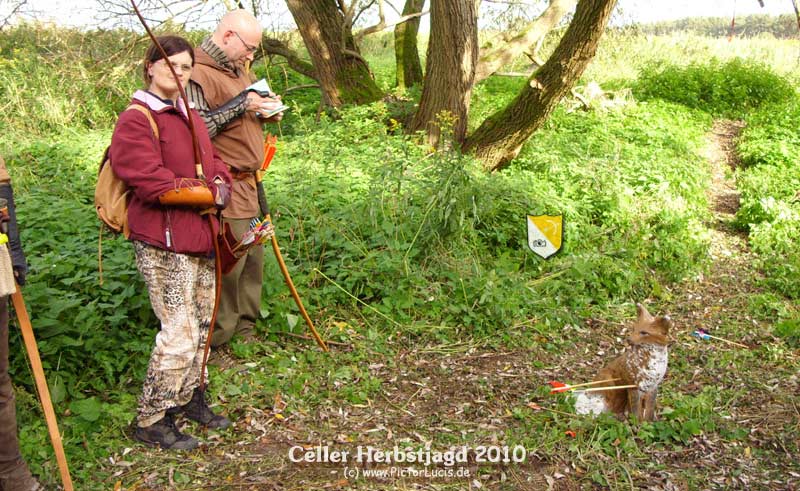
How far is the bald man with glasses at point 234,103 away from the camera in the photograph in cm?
358

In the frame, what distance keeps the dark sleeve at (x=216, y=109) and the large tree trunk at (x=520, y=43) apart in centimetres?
594

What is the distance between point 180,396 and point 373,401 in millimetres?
1065

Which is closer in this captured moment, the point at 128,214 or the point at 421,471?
the point at 128,214

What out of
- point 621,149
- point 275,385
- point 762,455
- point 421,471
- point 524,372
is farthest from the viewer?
point 621,149

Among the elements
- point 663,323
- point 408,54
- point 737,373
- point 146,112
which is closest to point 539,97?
point 408,54

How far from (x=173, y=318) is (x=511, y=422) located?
1839mm

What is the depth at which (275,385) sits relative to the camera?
390cm

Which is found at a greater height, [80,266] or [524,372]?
[80,266]

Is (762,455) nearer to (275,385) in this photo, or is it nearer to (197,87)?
(275,385)

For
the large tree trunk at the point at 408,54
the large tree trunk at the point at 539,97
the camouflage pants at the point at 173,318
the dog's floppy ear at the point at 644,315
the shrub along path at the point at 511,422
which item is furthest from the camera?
the large tree trunk at the point at 408,54

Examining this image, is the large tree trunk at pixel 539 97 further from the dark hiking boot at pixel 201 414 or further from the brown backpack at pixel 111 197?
the brown backpack at pixel 111 197

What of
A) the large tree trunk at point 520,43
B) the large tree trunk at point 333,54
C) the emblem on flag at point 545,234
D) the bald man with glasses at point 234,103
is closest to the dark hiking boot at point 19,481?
the bald man with glasses at point 234,103

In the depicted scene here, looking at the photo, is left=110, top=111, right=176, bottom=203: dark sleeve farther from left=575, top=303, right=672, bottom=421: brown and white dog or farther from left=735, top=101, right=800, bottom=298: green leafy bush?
left=735, top=101, right=800, bottom=298: green leafy bush

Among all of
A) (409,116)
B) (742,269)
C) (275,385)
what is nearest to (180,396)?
(275,385)
